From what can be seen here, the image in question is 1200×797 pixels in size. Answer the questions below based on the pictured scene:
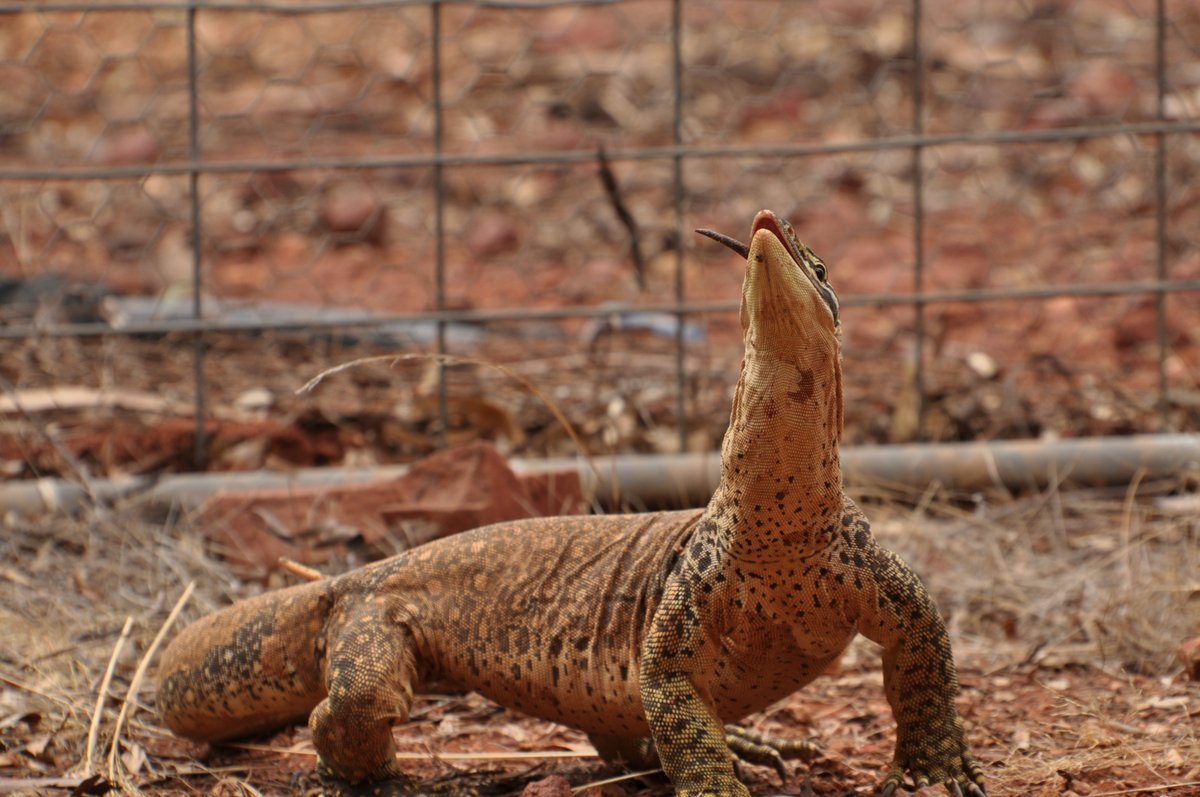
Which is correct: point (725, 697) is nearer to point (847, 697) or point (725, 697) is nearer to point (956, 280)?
point (847, 697)

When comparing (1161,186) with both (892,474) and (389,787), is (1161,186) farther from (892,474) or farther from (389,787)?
(389,787)

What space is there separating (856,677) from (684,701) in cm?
137

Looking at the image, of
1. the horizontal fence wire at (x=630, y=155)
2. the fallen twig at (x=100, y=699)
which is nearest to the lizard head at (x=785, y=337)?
the fallen twig at (x=100, y=699)

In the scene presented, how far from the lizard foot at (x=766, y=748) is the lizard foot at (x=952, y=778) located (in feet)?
1.29

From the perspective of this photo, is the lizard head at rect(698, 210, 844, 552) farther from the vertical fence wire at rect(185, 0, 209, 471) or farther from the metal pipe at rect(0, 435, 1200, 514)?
the vertical fence wire at rect(185, 0, 209, 471)

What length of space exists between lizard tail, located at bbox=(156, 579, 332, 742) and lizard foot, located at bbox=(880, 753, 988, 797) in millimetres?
1280

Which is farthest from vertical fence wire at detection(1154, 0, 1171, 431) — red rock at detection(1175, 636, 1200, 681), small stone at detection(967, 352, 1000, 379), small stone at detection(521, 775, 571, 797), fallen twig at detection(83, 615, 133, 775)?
fallen twig at detection(83, 615, 133, 775)

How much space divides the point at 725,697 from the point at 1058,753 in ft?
2.80

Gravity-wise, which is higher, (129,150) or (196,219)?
(129,150)

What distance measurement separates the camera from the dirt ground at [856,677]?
10.8 ft

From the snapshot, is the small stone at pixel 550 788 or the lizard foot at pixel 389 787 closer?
the small stone at pixel 550 788

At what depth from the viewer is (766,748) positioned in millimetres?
3318

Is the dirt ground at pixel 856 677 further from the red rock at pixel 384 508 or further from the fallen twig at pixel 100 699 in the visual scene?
the red rock at pixel 384 508

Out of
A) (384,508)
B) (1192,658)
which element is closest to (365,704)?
(384,508)
